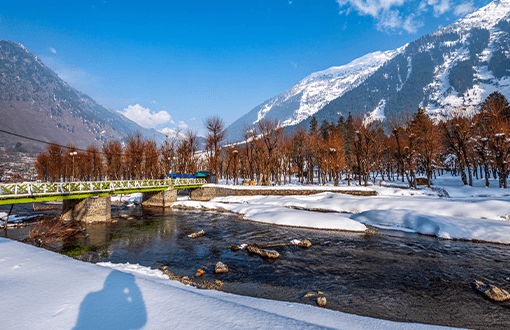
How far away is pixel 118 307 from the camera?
478 cm

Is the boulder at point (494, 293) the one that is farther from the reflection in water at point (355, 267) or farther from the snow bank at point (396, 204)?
the snow bank at point (396, 204)

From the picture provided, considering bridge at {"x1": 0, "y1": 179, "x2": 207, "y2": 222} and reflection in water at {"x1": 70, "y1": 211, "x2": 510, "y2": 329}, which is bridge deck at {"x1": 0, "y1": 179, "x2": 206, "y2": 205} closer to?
bridge at {"x1": 0, "y1": 179, "x2": 207, "y2": 222}

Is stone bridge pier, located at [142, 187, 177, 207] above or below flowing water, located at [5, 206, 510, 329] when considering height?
above

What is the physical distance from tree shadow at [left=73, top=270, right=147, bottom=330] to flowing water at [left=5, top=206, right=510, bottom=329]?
16.0 ft

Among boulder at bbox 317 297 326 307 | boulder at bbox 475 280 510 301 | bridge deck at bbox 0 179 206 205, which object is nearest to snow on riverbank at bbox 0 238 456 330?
boulder at bbox 317 297 326 307

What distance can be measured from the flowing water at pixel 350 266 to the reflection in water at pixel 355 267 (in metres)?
0.04

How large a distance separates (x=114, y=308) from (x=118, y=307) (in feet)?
0.24

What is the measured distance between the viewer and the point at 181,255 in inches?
544

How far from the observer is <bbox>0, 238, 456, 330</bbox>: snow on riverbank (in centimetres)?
423

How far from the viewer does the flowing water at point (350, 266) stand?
8.15 m

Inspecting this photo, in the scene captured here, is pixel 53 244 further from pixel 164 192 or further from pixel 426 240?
pixel 426 240

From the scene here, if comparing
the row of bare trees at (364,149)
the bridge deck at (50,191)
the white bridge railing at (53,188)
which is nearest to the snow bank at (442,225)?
the row of bare trees at (364,149)

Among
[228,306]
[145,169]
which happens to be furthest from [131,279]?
[145,169]

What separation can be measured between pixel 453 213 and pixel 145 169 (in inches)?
2509
